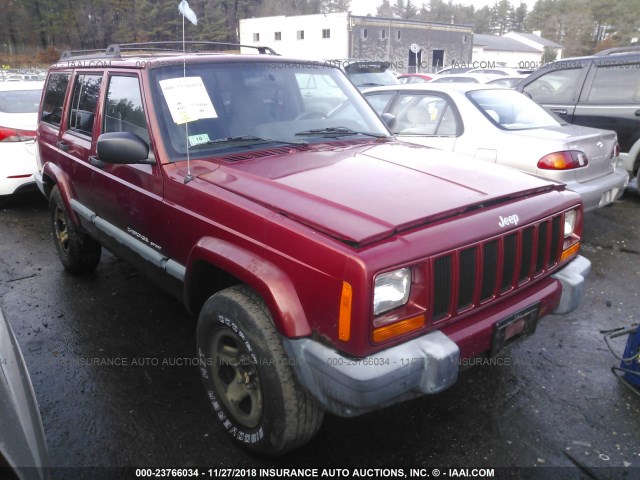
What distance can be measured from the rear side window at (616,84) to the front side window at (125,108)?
644cm

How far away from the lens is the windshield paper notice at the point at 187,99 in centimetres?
286

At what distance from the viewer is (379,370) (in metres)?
1.94

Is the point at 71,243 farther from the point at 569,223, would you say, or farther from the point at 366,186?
the point at 569,223

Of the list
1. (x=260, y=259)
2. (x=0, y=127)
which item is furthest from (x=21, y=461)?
(x=0, y=127)

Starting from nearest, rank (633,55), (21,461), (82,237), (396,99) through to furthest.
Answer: (21,461) < (82,237) < (396,99) < (633,55)

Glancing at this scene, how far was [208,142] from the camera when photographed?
2.96 metres

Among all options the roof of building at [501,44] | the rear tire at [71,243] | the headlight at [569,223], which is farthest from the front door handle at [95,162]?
the roof of building at [501,44]

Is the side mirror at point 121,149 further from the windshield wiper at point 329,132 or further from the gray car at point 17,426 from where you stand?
the gray car at point 17,426

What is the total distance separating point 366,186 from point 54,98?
370 centimetres

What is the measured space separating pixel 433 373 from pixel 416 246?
0.52 meters

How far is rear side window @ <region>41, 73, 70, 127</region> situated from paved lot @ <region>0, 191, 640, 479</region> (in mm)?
1658

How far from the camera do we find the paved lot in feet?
8.34

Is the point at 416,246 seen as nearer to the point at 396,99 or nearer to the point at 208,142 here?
the point at 208,142

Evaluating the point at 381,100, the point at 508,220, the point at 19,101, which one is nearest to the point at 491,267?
the point at 508,220
